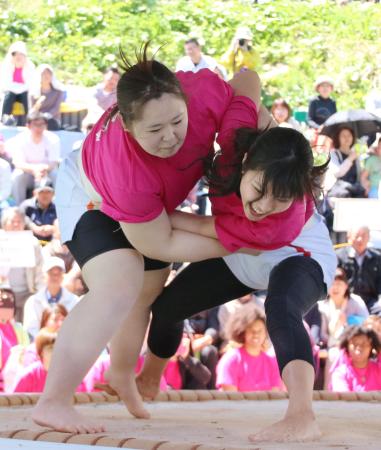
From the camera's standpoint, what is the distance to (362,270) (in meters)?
5.79

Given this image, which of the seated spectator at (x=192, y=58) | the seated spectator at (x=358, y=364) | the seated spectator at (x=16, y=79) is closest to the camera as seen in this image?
the seated spectator at (x=358, y=364)

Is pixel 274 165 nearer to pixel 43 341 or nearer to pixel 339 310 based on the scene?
pixel 43 341

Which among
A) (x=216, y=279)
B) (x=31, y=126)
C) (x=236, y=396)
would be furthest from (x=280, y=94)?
(x=216, y=279)

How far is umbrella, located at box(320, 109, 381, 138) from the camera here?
6.76 m

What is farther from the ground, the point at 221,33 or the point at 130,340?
the point at 221,33

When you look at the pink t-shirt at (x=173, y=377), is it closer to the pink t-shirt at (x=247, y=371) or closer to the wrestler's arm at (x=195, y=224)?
the pink t-shirt at (x=247, y=371)

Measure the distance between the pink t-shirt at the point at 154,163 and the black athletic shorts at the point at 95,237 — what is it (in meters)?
0.11

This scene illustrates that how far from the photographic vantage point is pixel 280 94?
31.8ft

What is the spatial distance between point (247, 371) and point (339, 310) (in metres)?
0.83

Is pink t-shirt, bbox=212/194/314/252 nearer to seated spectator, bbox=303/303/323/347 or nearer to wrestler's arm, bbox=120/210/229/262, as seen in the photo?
wrestler's arm, bbox=120/210/229/262

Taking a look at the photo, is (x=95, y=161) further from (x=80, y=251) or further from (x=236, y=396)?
(x=236, y=396)

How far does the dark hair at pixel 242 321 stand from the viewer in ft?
15.3

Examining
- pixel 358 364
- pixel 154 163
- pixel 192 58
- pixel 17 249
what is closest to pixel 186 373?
pixel 358 364

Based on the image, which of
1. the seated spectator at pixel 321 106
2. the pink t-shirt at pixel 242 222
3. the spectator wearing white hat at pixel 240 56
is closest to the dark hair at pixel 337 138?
the seated spectator at pixel 321 106
